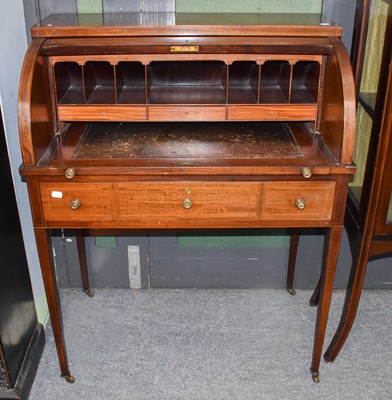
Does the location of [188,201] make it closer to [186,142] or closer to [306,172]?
[186,142]

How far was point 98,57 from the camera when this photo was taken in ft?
7.14

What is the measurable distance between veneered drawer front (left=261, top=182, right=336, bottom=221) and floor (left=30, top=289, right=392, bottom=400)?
31.4 inches

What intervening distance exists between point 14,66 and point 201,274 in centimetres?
138

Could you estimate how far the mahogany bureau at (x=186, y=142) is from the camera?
6.77 ft

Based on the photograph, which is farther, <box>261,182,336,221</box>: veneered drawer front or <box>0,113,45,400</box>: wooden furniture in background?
<box>0,113,45,400</box>: wooden furniture in background

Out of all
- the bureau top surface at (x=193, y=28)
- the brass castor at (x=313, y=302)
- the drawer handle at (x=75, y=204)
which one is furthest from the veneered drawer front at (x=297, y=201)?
the brass castor at (x=313, y=302)

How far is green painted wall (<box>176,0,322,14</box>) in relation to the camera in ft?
8.34

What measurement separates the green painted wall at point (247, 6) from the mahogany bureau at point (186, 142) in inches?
8.5

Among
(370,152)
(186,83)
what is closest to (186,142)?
(186,83)

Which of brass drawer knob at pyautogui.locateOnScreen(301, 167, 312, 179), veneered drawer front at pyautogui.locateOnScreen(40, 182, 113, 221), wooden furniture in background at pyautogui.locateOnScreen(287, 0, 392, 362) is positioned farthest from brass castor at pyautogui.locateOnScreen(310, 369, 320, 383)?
veneered drawer front at pyautogui.locateOnScreen(40, 182, 113, 221)

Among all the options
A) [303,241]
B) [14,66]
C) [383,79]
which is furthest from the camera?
[303,241]

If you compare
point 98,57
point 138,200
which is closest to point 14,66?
point 98,57

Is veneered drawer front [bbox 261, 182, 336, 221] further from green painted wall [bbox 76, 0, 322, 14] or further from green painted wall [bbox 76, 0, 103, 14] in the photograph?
green painted wall [bbox 76, 0, 103, 14]

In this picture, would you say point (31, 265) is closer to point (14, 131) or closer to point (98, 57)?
point (14, 131)
